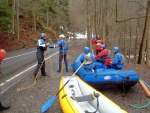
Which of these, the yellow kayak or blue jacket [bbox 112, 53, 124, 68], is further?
blue jacket [bbox 112, 53, 124, 68]

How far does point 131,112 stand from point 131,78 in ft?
5.02

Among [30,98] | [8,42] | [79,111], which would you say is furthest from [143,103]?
[8,42]

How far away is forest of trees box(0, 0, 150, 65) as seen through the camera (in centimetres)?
1917

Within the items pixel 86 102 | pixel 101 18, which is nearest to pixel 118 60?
pixel 86 102

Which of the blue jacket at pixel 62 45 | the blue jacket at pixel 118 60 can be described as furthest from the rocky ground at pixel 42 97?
the blue jacket at pixel 62 45

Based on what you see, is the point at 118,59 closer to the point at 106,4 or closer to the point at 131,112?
the point at 131,112

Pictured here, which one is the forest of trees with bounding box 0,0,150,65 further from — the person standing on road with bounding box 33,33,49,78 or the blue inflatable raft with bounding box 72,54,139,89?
the blue inflatable raft with bounding box 72,54,139,89

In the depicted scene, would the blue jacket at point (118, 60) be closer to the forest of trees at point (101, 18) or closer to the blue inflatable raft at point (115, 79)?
the blue inflatable raft at point (115, 79)

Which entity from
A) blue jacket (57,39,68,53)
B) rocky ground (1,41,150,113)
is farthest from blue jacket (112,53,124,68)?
blue jacket (57,39,68,53)

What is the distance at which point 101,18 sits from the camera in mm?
28625

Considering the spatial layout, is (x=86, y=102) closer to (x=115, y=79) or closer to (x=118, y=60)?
(x=115, y=79)

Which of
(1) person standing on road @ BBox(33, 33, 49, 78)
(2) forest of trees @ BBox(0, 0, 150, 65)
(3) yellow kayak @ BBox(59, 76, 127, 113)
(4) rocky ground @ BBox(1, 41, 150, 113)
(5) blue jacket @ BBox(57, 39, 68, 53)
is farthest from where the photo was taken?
(2) forest of trees @ BBox(0, 0, 150, 65)

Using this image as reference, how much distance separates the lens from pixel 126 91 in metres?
7.86

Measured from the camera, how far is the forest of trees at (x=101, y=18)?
1917 cm
